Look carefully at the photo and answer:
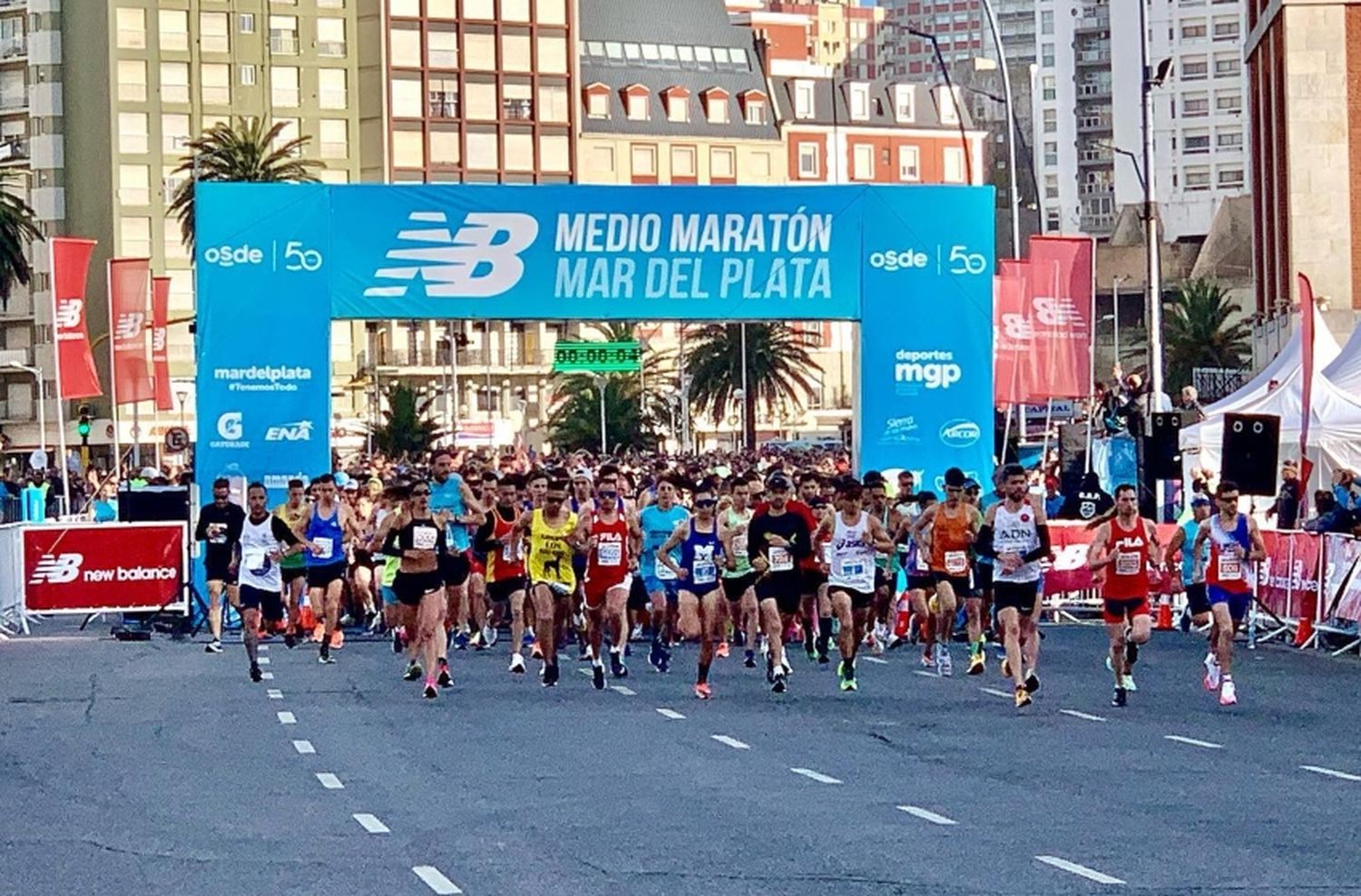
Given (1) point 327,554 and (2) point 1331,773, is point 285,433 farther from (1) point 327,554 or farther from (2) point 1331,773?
(2) point 1331,773

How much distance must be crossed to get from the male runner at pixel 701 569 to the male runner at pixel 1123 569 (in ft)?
10.2

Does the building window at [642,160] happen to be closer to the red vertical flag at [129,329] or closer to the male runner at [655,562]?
the red vertical flag at [129,329]

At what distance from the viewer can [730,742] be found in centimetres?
1780

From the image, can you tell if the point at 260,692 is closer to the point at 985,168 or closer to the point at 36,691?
the point at 36,691

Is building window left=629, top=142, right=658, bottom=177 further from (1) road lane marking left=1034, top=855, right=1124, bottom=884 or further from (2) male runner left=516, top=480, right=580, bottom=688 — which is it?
(1) road lane marking left=1034, top=855, right=1124, bottom=884

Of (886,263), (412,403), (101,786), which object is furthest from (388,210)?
(412,403)

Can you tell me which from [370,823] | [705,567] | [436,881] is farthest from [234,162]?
[436,881]

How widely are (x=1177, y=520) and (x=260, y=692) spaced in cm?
1459

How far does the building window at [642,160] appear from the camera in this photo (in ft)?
418

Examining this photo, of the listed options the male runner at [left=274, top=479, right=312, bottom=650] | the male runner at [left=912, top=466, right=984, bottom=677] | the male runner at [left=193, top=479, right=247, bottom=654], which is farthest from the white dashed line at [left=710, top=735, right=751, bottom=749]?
the male runner at [left=193, top=479, right=247, bottom=654]

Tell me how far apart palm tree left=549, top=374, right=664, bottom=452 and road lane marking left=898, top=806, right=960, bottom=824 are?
299 ft

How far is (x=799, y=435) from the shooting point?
124m

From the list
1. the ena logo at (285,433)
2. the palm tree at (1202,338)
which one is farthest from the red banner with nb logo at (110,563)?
the palm tree at (1202,338)

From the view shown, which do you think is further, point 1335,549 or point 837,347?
point 837,347
